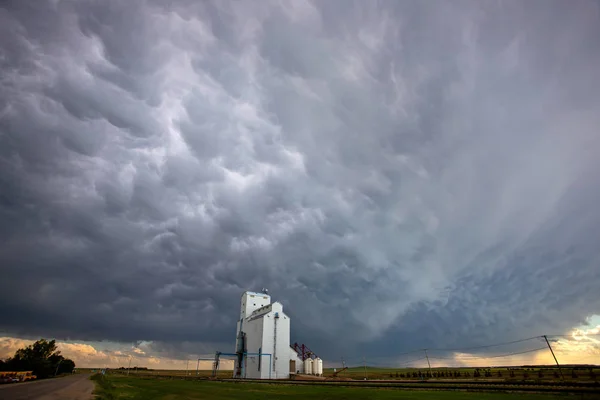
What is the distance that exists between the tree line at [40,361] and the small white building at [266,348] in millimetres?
73942

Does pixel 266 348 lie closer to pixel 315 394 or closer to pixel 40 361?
pixel 315 394

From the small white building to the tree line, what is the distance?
73942 mm

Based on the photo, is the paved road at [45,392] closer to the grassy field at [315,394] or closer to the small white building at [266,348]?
the grassy field at [315,394]

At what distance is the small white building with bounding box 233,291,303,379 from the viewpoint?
79625mm

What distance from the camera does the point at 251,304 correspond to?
330 feet

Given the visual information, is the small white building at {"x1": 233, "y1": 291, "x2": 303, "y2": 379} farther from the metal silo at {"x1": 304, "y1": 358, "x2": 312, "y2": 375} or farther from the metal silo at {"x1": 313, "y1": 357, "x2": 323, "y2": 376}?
the metal silo at {"x1": 313, "y1": 357, "x2": 323, "y2": 376}

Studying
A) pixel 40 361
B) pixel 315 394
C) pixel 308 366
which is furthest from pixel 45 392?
pixel 40 361

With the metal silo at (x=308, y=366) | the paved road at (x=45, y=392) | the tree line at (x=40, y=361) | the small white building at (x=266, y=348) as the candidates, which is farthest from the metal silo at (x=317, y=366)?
the tree line at (x=40, y=361)

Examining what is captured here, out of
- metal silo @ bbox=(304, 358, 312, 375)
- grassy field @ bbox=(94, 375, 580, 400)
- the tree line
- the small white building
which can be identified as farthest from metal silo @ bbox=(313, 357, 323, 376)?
the tree line

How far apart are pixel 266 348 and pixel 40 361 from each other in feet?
324

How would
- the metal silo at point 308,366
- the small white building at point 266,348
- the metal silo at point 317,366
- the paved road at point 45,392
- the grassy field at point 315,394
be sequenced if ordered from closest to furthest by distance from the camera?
the grassy field at point 315,394 → the paved road at point 45,392 → the small white building at point 266,348 → the metal silo at point 317,366 → the metal silo at point 308,366

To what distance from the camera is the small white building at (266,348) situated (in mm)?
79625

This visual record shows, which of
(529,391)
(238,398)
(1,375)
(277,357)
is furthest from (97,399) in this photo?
(1,375)

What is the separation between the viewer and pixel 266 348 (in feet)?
265
